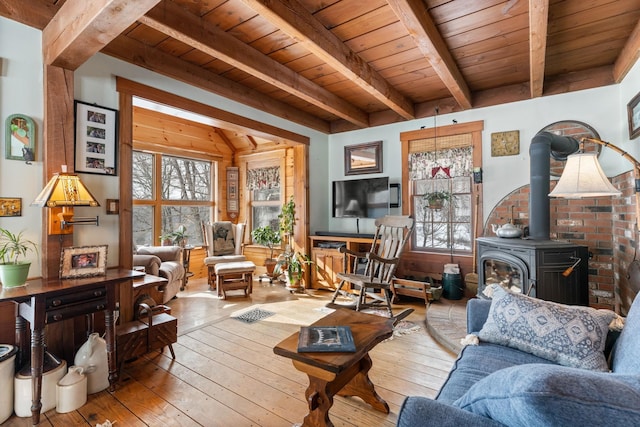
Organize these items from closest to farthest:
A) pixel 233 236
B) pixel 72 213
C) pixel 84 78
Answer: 1. pixel 72 213
2. pixel 84 78
3. pixel 233 236

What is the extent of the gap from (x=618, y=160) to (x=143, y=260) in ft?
16.7

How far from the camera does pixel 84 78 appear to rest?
234 cm

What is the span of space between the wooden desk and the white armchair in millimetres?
2473

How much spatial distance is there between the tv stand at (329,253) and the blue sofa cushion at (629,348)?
2963 millimetres

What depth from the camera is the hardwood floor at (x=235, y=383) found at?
5.78 feet

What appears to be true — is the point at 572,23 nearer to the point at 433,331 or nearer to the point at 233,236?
the point at 433,331

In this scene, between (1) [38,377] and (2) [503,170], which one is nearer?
(1) [38,377]

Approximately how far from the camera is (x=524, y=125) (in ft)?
11.7

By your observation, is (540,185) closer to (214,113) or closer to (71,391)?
(214,113)

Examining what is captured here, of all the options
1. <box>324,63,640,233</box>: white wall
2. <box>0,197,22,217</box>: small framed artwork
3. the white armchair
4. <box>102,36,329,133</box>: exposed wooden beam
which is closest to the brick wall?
<box>324,63,640,233</box>: white wall

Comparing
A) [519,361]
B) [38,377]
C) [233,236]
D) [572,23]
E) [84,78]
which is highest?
[572,23]

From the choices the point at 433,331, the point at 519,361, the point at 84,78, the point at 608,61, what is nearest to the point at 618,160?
the point at 608,61

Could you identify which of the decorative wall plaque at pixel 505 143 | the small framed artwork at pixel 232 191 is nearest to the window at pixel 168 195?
the small framed artwork at pixel 232 191

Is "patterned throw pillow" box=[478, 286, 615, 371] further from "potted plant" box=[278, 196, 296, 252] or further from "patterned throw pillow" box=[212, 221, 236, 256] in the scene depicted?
"patterned throw pillow" box=[212, 221, 236, 256]
